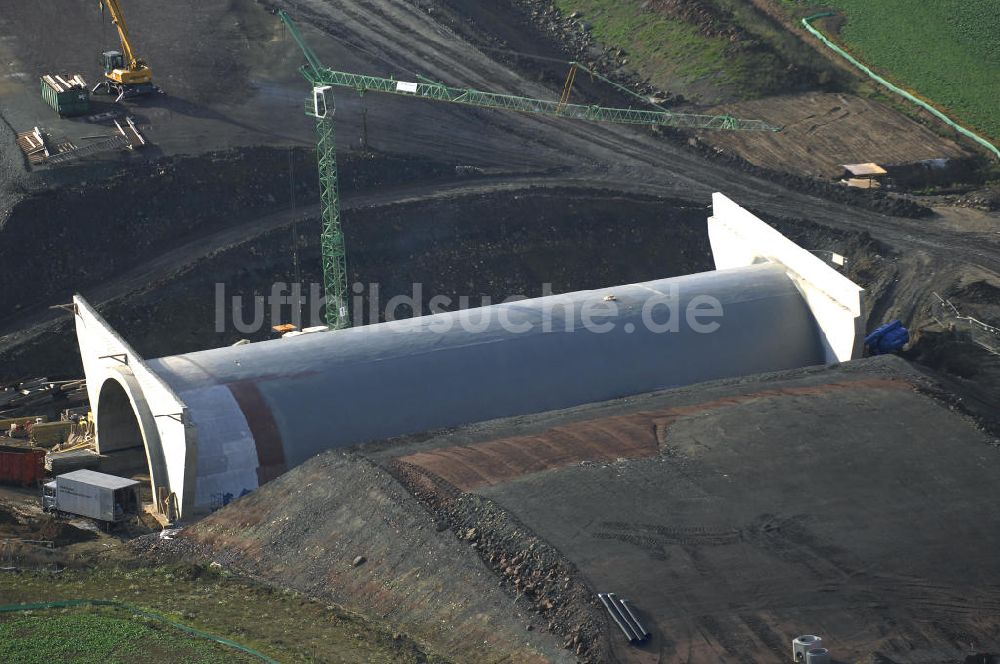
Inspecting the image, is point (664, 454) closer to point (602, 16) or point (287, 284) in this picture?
point (287, 284)

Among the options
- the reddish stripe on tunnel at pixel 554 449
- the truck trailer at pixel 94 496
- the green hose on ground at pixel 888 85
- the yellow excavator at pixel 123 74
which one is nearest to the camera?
the reddish stripe on tunnel at pixel 554 449

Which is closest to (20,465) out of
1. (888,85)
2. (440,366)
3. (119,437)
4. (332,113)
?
(119,437)

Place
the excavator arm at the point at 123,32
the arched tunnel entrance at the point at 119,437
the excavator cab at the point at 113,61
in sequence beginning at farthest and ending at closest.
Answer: the excavator cab at the point at 113,61 → the excavator arm at the point at 123,32 → the arched tunnel entrance at the point at 119,437

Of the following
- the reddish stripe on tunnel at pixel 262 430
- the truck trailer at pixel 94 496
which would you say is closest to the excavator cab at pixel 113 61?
the reddish stripe on tunnel at pixel 262 430

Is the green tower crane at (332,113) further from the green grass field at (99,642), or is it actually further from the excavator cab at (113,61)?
the green grass field at (99,642)

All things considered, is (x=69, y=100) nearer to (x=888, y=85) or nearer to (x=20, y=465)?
(x=20, y=465)

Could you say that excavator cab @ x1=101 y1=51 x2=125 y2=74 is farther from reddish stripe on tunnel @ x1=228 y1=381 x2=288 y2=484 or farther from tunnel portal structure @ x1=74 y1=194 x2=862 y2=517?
reddish stripe on tunnel @ x1=228 y1=381 x2=288 y2=484
